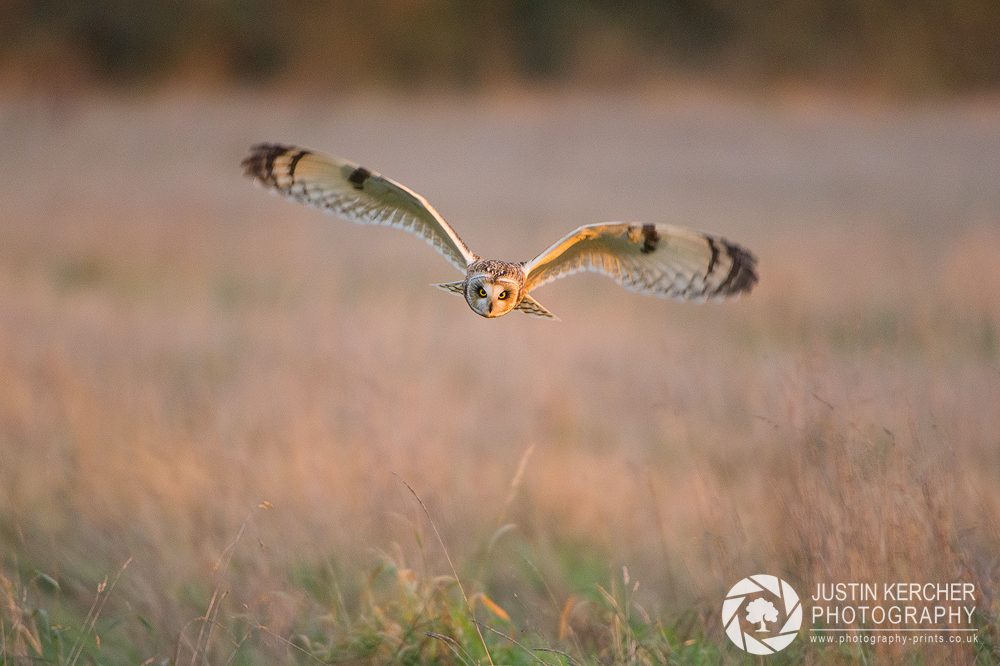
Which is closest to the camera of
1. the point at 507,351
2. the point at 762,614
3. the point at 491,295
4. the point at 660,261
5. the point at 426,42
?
the point at 491,295

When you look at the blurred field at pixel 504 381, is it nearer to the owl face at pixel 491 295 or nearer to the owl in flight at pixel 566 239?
the owl in flight at pixel 566 239

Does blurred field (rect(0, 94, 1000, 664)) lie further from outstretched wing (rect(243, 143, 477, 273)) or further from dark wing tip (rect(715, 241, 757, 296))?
outstretched wing (rect(243, 143, 477, 273))

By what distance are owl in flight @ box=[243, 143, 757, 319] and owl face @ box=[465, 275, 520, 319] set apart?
15 centimetres

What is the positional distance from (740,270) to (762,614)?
5.48ft

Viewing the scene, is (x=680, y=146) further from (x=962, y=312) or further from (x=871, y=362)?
(x=871, y=362)

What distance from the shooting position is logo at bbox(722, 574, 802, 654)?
2.18 meters

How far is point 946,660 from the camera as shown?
1.99 m

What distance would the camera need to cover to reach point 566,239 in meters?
0.94

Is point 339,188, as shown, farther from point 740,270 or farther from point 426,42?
point 426,42

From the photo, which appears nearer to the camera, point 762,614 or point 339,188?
point 339,188

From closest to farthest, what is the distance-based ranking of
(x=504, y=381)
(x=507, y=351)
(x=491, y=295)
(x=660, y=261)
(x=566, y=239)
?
(x=491, y=295) → (x=566, y=239) → (x=660, y=261) → (x=504, y=381) → (x=507, y=351)

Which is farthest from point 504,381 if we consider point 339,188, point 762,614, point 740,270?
point 740,270

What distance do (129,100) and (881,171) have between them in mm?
10424

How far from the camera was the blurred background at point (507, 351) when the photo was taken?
2580mm
